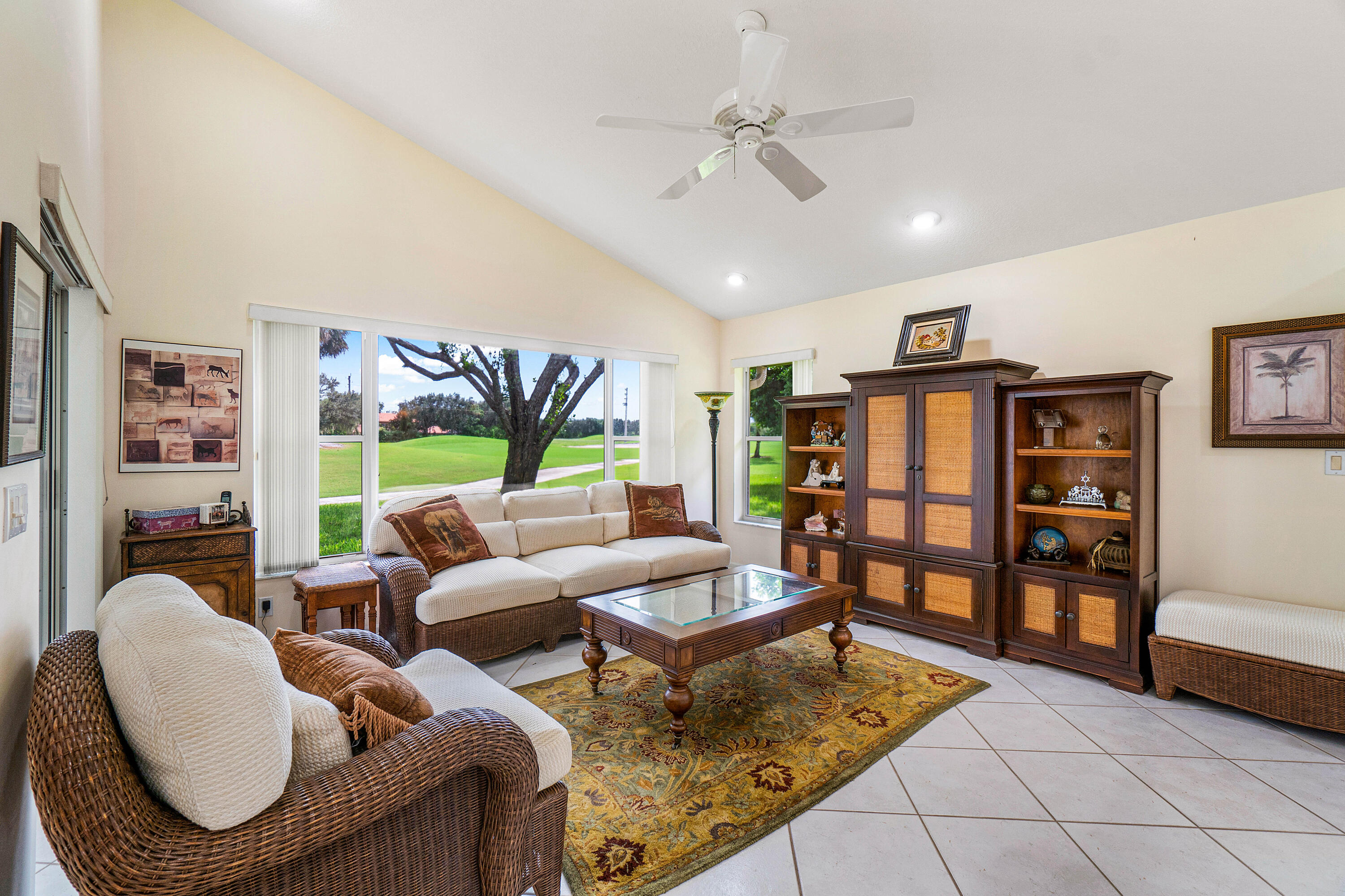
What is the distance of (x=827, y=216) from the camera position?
12.7 feet

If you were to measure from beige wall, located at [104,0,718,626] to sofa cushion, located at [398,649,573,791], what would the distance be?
2.04 metres

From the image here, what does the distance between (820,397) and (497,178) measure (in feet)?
9.53

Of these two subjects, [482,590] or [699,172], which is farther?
[482,590]

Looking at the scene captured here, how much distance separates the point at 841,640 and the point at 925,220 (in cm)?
261

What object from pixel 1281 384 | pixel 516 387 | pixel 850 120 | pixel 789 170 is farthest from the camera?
pixel 516 387

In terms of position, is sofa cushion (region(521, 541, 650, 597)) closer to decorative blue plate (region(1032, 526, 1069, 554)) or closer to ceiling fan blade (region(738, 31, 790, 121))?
decorative blue plate (region(1032, 526, 1069, 554))

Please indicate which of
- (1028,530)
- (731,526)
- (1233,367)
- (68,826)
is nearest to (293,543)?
(68,826)

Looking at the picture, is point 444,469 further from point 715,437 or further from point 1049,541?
point 1049,541

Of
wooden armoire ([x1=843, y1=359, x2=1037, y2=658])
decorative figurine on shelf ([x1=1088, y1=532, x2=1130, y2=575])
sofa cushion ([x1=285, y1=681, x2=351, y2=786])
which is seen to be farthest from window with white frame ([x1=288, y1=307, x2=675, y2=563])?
decorative figurine on shelf ([x1=1088, y1=532, x2=1130, y2=575])

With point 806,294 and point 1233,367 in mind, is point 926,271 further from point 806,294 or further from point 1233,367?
point 1233,367

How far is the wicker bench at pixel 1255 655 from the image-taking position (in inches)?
101

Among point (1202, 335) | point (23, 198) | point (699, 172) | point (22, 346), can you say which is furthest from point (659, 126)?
point (1202, 335)

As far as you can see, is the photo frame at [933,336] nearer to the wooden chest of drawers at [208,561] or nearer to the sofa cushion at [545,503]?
the sofa cushion at [545,503]

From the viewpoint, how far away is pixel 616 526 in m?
4.73
